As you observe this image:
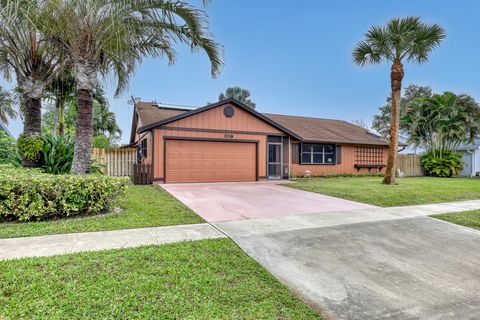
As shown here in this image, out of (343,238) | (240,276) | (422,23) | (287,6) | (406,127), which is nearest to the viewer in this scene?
(240,276)

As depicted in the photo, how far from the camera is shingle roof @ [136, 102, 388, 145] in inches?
673

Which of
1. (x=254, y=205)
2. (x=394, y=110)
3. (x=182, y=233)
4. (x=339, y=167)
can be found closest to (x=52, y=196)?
(x=182, y=233)

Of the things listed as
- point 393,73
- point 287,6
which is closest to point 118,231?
point 393,73

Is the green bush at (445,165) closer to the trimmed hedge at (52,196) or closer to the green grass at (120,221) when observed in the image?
the green grass at (120,221)

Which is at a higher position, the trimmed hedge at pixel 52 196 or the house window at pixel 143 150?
the house window at pixel 143 150

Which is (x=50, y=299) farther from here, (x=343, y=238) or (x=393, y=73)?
(x=393, y=73)

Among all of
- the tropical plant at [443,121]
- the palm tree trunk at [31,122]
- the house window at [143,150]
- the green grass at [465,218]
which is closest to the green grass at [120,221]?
the palm tree trunk at [31,122]

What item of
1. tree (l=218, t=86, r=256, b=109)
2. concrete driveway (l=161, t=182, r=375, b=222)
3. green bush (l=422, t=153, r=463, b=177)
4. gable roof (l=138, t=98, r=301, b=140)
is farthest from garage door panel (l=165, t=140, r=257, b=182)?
tree (l=218, t=86, r=256, b=109)

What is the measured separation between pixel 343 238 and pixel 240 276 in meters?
2.36

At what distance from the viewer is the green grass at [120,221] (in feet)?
15.4

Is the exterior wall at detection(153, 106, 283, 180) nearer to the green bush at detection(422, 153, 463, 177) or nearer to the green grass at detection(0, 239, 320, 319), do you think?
the green grass at detection(0, 239, 320, 319)

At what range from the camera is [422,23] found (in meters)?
12.0

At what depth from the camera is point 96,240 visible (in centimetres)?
427

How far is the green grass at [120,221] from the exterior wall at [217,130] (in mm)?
5883
